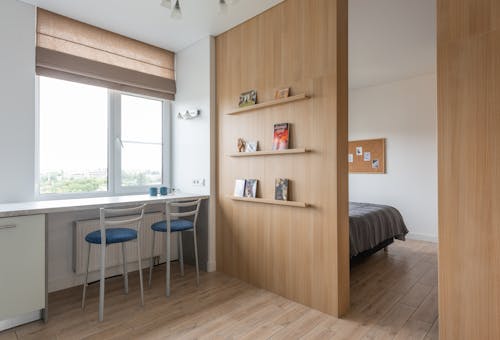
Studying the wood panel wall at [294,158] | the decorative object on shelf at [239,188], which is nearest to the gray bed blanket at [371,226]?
the wood panel wall at [294,158]

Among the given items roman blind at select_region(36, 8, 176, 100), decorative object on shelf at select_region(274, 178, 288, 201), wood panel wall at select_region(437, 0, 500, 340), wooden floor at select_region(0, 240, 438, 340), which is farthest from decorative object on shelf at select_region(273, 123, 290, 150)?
roman blind at select_region(36, 8, 176, 100)

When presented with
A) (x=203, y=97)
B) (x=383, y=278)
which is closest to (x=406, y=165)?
(x=383, y=278)

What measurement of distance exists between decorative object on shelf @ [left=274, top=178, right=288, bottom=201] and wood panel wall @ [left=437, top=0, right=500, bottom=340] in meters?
A: 1.21

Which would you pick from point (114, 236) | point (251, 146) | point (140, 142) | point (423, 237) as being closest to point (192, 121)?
point (140, 142)

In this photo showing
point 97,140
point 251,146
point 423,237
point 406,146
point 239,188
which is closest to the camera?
point 251,146

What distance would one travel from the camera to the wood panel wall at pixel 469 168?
161cm

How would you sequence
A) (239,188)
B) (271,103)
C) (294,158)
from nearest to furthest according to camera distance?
(294,158) < (271,103) < (239,188)

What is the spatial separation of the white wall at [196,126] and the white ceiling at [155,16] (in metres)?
0.29

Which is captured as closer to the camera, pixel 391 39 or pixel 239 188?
pixel 239 188

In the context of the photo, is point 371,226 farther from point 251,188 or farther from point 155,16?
point 155,16

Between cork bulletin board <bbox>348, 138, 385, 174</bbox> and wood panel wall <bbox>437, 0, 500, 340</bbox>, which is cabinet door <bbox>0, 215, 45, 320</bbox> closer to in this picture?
wood panel wall <bbox>437, 0, 500, 340</bbox>

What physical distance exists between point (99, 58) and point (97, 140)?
0.92 meters

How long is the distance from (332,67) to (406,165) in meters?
3.48

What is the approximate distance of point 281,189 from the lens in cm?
265
